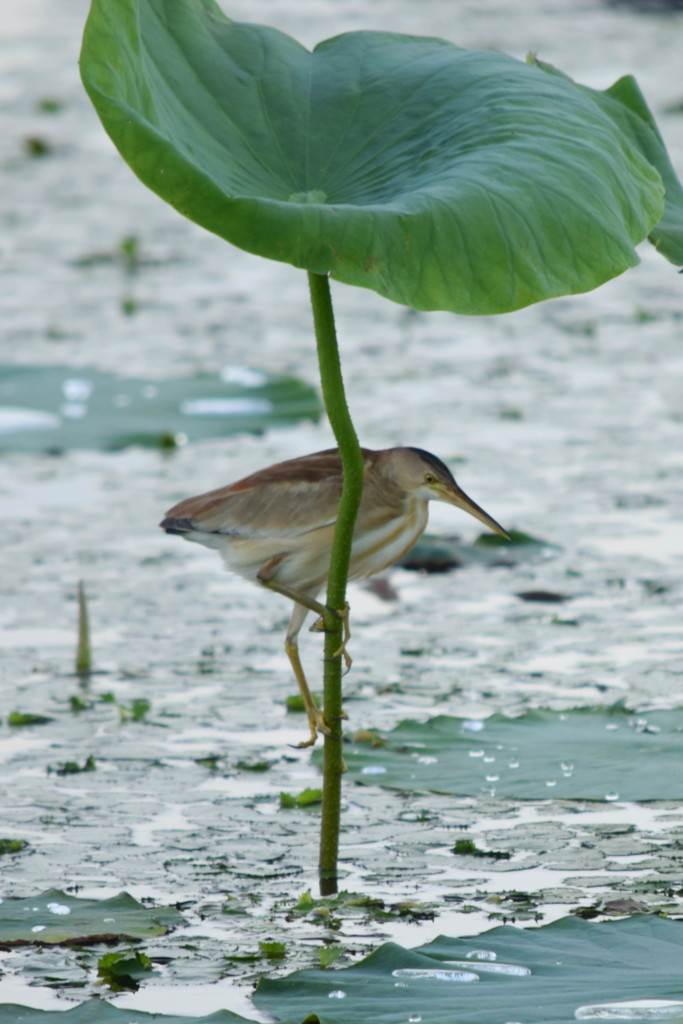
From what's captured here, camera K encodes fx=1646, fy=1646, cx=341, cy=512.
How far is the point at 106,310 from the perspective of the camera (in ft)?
28.9

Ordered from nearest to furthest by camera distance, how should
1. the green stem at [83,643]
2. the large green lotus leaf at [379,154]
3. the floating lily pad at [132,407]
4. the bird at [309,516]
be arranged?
the large green lotus leaf at [379,154] < the bird at [309,516] < the green stem at [83,643] < the floating lily pad at [132,407]

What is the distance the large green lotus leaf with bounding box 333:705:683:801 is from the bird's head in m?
0.64

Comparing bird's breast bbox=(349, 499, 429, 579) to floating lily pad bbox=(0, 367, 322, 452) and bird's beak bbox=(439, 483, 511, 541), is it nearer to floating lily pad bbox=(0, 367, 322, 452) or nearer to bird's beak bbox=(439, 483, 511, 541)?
bird's beak bbox=(439, 483, 511, 541)

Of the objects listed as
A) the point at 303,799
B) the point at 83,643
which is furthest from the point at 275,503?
the point at 83,643

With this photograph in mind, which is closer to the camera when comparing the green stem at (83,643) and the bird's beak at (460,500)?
the bird's beak at (460,500)

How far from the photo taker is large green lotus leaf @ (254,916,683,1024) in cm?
227

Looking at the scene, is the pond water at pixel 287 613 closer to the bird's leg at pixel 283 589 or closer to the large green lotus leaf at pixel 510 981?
the large green lotus leaf at pixel 510 981

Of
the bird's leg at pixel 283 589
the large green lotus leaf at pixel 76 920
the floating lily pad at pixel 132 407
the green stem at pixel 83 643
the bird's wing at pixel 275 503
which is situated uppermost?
the floating lily pad at pixel 132 407

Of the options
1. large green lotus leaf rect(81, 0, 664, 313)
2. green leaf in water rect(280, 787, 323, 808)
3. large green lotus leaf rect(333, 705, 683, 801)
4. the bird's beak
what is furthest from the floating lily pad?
large green lotus leaf rect(81, 0, 664, 313)

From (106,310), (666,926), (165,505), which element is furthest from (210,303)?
(666,926)

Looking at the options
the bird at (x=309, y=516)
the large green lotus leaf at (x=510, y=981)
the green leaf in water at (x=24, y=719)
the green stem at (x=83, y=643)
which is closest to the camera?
the large green lotus leaf at (x=510, y=981)

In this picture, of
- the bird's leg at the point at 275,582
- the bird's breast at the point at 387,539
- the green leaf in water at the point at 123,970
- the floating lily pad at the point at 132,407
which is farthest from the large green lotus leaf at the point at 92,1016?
the floating lily pad at the point at 132,407

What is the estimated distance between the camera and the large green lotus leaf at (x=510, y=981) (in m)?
2.27

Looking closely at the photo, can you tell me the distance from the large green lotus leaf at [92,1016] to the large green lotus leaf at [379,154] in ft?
3.62
